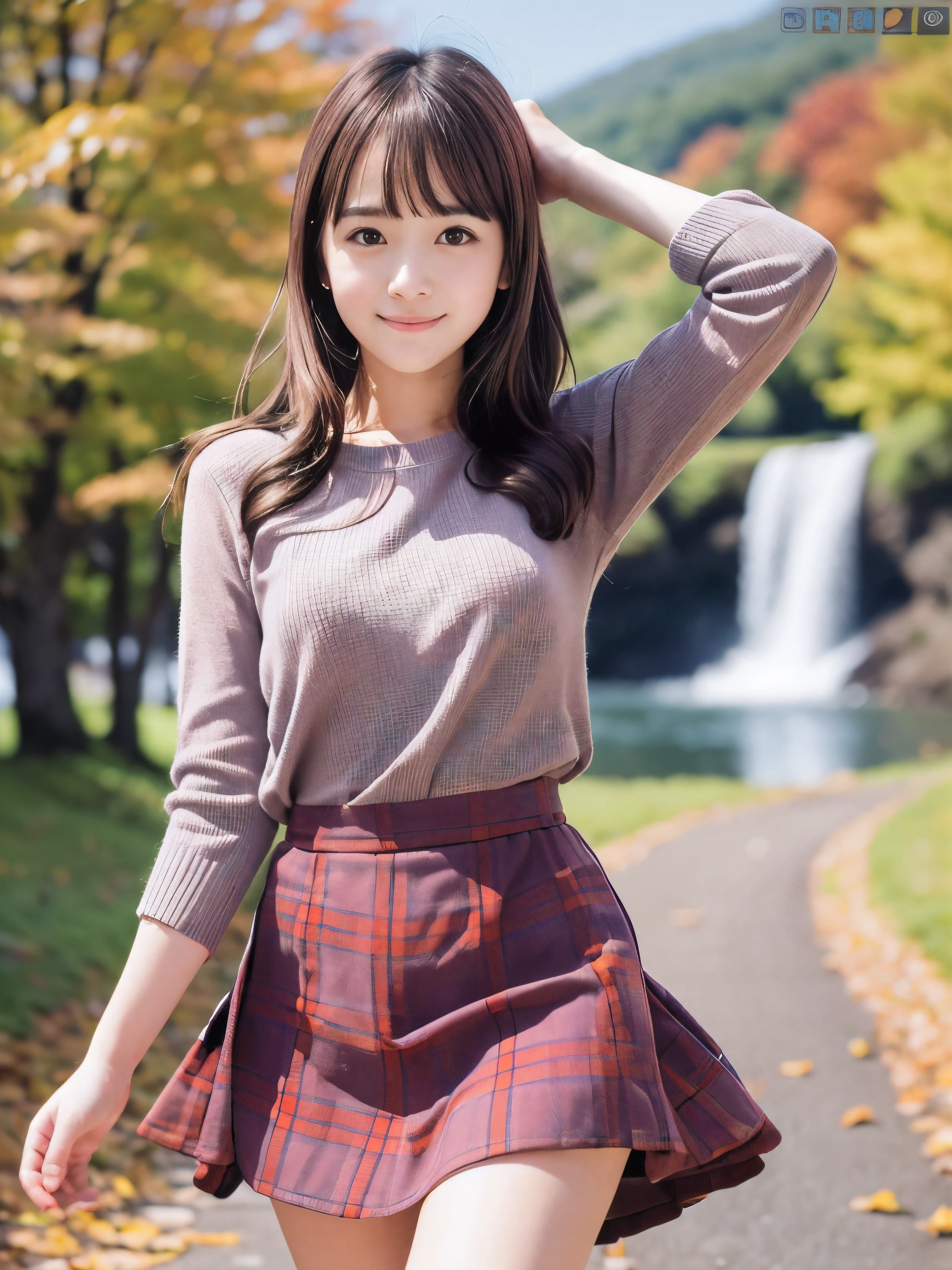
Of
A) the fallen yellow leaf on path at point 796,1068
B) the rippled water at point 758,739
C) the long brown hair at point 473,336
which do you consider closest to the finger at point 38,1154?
the long brown hair at point 473,336

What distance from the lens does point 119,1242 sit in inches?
125

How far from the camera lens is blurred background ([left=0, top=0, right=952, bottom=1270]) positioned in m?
5.95

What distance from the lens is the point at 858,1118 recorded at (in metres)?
3.89

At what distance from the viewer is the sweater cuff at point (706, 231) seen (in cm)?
157

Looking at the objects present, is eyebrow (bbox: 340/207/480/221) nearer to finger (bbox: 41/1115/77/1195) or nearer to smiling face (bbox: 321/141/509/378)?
smiling face (bbox: 321/141/509/378)

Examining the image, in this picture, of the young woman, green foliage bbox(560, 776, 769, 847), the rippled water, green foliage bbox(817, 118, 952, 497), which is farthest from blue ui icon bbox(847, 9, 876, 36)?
Result: green foliage bbox(817, 118, 952, 497)

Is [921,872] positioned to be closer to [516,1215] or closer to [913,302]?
[516,1215]

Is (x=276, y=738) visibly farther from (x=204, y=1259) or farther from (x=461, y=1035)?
(x=204, y=1259)

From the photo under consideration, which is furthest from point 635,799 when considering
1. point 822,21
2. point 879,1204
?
point 822,21

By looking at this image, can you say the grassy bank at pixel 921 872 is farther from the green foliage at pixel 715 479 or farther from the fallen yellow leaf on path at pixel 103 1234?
the green foliage at pixel 715 479

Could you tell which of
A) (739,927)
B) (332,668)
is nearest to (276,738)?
(332,668)

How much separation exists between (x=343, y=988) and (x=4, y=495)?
6496 mm

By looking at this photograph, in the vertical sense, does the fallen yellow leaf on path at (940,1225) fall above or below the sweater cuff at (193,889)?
below

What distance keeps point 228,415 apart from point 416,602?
248 inches
